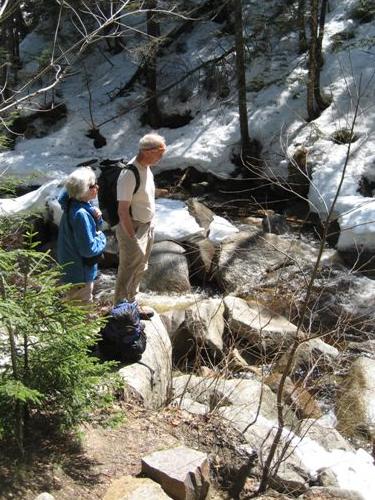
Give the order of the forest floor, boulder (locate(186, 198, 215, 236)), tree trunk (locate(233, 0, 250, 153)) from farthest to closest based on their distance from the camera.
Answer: tree trunk (locate(233, 0, 250, 153))
boulder (locate(186, 198, 215, 236))
the forest floor

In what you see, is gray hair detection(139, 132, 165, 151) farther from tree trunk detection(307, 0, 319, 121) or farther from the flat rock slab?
tree trunk detection(307, 0, 319, 121)

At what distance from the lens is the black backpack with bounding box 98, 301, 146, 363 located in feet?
14.1

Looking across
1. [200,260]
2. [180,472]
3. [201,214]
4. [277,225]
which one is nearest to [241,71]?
[201,214]

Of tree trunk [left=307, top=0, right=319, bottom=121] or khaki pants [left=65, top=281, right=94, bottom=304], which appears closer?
khaki pants [left=65, top=281, right=94, bottom=304]

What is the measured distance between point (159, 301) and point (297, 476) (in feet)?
14.3

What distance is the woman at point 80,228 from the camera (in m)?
4.64

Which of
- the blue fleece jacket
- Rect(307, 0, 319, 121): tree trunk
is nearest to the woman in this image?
the blue fleece jacket

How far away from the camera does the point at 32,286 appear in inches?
137

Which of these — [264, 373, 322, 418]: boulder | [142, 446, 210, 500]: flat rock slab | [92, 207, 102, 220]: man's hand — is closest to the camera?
[142, 446, 210, 500]: flat rock slab

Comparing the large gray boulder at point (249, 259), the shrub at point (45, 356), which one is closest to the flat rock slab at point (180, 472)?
the shrub at point (45, 356)

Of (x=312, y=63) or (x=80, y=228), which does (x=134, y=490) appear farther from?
(x=312, y=63)

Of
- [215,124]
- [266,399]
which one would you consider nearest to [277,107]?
[215,124]

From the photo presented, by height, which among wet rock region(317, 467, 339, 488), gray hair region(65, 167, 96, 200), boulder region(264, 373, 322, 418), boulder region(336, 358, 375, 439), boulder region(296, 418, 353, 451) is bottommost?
boulder region(336, 358, 375, 439)

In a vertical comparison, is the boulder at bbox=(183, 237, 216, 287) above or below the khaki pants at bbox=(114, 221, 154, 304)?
below
